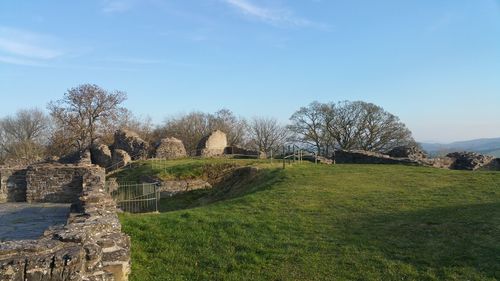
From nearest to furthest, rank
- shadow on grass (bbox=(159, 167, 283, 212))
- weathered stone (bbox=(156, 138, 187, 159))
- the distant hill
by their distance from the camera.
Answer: shadow on grass (bbox=(159, 167, 283, 212)), weathered stone (bbox=(156, 138, 187, 159)), the distant hill

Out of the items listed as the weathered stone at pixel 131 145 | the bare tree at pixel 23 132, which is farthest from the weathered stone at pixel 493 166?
the bare tree at pixel 23 132

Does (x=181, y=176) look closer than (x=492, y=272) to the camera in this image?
No

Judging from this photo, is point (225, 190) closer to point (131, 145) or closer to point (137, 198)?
point (137, 198)

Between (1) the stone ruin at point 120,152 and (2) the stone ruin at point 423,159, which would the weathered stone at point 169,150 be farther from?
(2) the stone ruin at point 423,159

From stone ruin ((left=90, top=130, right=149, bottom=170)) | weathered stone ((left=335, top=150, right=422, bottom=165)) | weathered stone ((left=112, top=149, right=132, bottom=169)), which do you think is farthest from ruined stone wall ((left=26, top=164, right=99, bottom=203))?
stone ruin ((left=90, top=130, right=149, bottom=170))

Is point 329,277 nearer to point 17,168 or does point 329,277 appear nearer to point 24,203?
point 24,203

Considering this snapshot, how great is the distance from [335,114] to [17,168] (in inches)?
1287

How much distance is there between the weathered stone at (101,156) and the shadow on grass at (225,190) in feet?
53.5

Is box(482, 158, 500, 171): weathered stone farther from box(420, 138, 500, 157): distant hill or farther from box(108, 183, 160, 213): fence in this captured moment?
box(108, 183, 160, 213): fence

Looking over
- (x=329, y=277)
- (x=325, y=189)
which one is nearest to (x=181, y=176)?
(x=325, y=189)

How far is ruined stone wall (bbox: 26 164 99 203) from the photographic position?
55.0 feet

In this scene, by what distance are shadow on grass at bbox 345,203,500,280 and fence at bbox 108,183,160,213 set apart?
27.3 feet

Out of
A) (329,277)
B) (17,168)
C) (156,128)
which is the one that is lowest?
(329,277)

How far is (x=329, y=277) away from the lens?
22.7 feet
